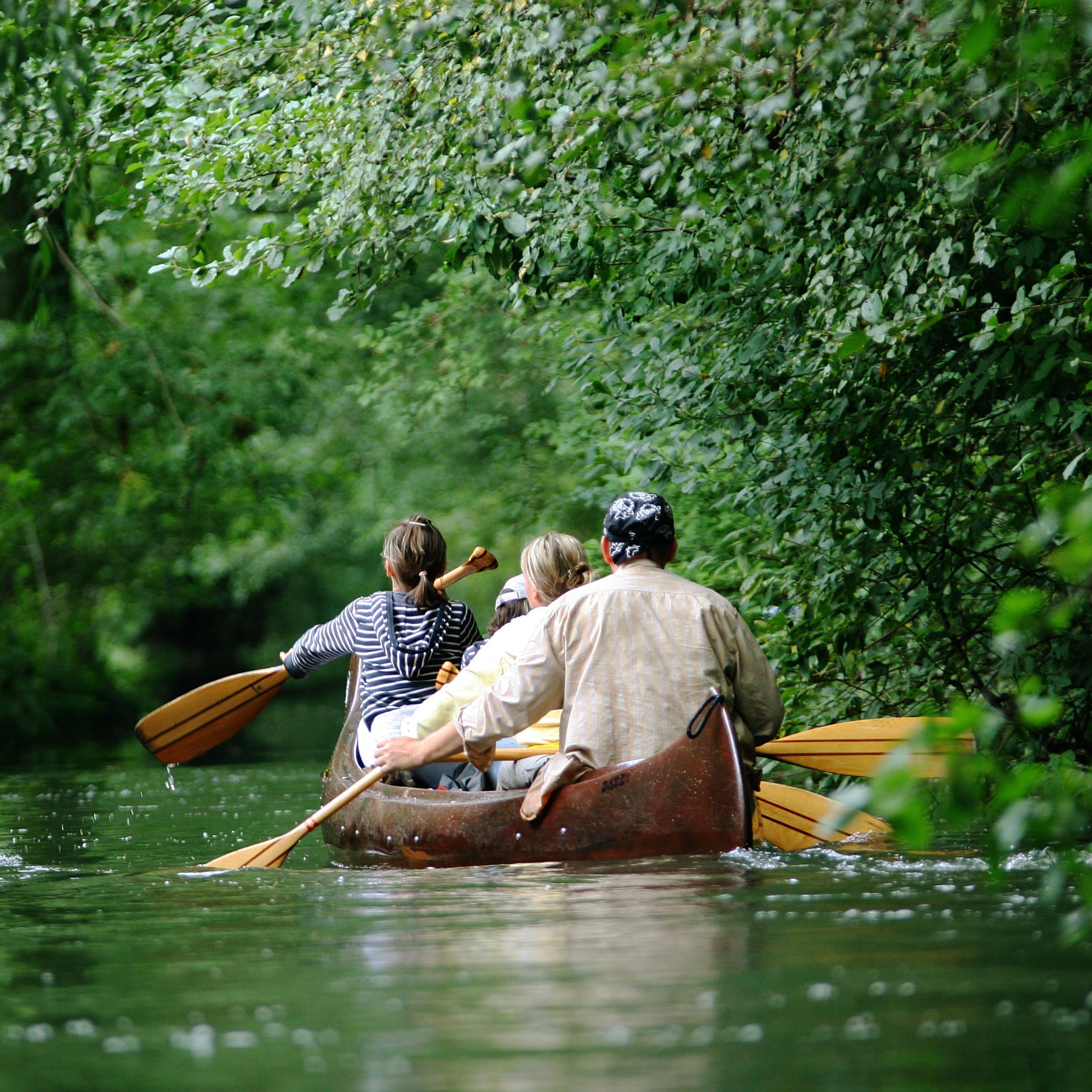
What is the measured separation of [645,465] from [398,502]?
52.1ft

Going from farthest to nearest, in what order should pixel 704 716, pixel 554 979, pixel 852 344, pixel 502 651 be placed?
1. pixel 502 651
2. pixel 704 716
3. pixel 852 344
4. pixel 554 979


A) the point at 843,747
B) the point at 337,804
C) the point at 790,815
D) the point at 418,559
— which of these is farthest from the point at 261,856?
the point at 843,747

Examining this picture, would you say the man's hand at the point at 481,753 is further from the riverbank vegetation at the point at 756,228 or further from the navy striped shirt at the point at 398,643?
the riverbank vegetation at the point at 756,228

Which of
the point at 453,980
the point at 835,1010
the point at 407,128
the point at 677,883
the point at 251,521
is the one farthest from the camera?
the point at 251,521

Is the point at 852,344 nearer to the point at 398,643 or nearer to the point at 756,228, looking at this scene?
the point at 756,228

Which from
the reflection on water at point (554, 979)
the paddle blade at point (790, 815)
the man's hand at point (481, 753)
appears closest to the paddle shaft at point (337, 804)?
the reflection on water at point (554, 979)

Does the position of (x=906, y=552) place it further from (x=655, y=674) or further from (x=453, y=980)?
(x=453, y=980)

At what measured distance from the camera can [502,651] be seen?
6711 mm

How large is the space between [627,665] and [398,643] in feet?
5.75

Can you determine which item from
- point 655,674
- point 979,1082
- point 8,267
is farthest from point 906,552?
point 8,267

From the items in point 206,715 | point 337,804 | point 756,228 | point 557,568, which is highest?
point 756,228

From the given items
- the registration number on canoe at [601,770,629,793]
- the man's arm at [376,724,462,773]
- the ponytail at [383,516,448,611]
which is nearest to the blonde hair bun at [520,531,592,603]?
the ponytail at [383,516,448,611]

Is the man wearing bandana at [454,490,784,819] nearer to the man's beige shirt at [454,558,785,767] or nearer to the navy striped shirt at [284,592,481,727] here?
the man's beige shirt at [454,558,785,767]

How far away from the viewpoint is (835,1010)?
3592 millimetres
